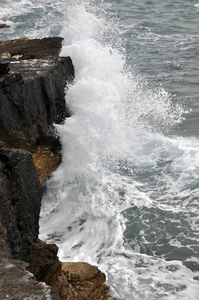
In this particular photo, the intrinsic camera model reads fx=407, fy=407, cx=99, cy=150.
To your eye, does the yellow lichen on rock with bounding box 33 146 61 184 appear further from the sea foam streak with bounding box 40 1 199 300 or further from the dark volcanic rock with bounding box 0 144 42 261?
the dark volcanic rock with bounding box 0 144 42 261

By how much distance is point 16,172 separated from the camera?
148 inches

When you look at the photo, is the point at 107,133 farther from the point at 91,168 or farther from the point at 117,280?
the point at 117,280

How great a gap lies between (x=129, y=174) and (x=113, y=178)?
1.14ft

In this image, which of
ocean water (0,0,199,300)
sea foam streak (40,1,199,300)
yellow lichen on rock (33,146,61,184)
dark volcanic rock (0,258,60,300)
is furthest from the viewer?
yellow lichen on rock (33,146,61,184)

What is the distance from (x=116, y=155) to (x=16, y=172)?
4.63m

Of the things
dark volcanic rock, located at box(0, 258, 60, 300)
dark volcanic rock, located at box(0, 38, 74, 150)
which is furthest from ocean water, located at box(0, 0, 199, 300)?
dark volcanic rock, located at box(0, 258, 60, 300)

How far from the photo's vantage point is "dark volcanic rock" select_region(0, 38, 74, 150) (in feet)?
20.4

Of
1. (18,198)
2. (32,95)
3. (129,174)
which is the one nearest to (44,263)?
(18,198)

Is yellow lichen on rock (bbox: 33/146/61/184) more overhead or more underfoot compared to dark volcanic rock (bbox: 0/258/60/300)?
more underfoot

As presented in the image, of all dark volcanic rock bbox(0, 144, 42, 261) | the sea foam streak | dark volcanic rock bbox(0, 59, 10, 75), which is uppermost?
dark volcanic rock bbox(0, 59, 10, 75)

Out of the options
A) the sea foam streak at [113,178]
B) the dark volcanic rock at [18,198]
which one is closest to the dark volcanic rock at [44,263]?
the dark volcanic rock at [18,198]

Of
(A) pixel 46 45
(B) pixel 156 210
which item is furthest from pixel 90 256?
(A) pixel 46 45

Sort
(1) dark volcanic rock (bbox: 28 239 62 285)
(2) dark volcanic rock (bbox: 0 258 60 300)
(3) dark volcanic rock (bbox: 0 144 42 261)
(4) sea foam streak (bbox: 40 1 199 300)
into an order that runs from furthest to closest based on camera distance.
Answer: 1. (4) sea foam streak (bbox: 40 1 199 300)
2. (1) dark volcanic rock (bbox: 28 239 62 285)
3. (3) dark volcanic rock (bbox: 0 144 42 261)
4. (2) dark volcanic rock (bbox: 0 258 60 300)

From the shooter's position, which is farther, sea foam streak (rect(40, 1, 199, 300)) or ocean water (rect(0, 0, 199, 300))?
ocean water (rect(0, 0, 199, 300))
